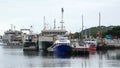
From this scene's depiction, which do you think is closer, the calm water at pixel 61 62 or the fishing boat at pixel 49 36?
the calm water at pixel 61 62

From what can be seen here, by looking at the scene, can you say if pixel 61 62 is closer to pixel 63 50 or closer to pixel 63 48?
Answer: pixel 63 50

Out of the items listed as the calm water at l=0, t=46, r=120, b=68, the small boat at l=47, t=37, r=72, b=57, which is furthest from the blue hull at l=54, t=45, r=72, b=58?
the calm water at l=0, t=46, r=120, b=68

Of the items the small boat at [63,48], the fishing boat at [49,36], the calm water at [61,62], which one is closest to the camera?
the calm water at [61,62]

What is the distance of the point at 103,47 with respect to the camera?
14675 cm

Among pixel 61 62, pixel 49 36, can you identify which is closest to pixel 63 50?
pixel 49 36

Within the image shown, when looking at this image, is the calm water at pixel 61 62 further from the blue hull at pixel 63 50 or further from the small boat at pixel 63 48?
the small boat at pixel 63 48

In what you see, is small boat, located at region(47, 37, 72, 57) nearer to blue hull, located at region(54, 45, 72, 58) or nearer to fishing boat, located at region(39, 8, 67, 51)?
blue hull, located at region(54, 45, 72, 58)

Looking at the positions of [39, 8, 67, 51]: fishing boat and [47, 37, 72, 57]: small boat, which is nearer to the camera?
[47, 37, 72, 57]: small boat

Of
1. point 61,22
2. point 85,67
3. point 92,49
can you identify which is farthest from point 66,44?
point 85,67

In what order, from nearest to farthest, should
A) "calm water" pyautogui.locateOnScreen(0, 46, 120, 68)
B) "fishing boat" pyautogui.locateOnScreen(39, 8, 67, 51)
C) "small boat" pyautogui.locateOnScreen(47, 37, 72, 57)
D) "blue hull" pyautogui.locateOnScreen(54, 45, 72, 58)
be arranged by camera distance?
"calm water" pyautogui.locateOnScreen(0, 46, 120, 68)
"blue hull" pyautogui.locateOnScreen(54, 45, 72, 58)
"small boat" pyautogui.locateOnScreen(47, 37, 72, 57)
"fishing boat" pyautogui.locateOnScreen(39, 8, 67, 51)

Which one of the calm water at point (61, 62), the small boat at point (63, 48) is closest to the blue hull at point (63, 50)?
the small boat at point (63, 48)

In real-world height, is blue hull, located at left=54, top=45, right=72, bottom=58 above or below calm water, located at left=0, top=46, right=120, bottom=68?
above

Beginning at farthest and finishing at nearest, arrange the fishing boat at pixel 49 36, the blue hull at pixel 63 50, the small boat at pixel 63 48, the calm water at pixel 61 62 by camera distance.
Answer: the fishing boat at pixel 49 36, the small boat at pixel 63 48, the blue hull at pixel 63 50, the calm water at pixel 61 62

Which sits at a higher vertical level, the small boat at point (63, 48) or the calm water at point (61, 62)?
the small boat at point (63, 48)
